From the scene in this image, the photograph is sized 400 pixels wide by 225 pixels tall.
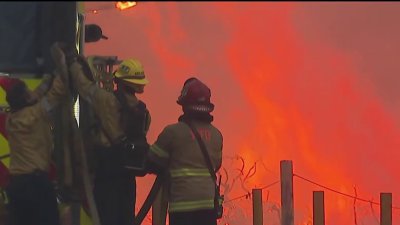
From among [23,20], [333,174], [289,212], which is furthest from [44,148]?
[333,174]

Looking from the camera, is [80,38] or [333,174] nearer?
[80,38]

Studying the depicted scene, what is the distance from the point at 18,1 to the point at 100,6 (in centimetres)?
55

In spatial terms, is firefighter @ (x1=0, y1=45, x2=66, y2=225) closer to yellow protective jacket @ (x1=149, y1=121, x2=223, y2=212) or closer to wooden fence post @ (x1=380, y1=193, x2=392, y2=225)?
yellow protective jacket @ (x1=149, y1=121, x2=223, y2=212)

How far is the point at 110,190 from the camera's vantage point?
5.77m

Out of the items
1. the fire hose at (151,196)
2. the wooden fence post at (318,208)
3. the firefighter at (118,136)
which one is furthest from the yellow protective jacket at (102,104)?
the wooden fence post at (318,208)

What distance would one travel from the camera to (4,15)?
18.2 feet

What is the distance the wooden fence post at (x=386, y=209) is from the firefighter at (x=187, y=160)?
285 centimetres

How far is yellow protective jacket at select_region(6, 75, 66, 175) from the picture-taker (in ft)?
17.9

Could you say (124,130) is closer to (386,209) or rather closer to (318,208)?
(318,208)

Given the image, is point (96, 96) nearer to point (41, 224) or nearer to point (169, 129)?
point (169, 129)

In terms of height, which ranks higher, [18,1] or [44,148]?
[18,1]

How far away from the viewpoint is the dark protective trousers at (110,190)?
224 inches

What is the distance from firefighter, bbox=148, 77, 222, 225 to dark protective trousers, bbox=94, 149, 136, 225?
0.83 ft

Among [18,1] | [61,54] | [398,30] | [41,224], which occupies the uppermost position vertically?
[398,30]
